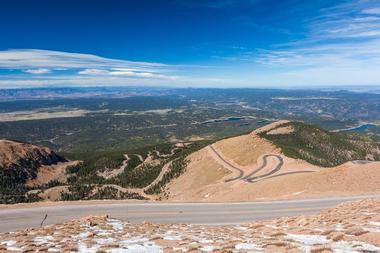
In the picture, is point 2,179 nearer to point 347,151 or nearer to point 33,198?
point 33,198

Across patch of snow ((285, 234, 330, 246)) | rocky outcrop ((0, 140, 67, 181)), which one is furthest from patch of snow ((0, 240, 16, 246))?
Result: rocky outcrop ((0, 140, 67, 181))

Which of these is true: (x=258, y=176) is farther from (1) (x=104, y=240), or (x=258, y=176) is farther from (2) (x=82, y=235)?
(1) (x=104, y=240)

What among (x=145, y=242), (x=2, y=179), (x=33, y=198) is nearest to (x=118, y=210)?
(x=145, y=242)

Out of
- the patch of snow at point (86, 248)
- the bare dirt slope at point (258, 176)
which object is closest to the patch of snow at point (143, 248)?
the patch of snow at point (86, 248)

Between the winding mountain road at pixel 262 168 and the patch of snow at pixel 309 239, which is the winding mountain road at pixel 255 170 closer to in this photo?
the winding mountain road at pixel 262 168

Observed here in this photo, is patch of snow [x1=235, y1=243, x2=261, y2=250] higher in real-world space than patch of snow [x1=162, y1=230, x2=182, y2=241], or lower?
higher

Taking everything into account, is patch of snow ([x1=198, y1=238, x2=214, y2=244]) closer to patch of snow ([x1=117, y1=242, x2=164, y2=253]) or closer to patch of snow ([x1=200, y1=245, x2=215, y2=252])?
patch of snow ([x1=200, y1=245, x2=215, y2=252])
